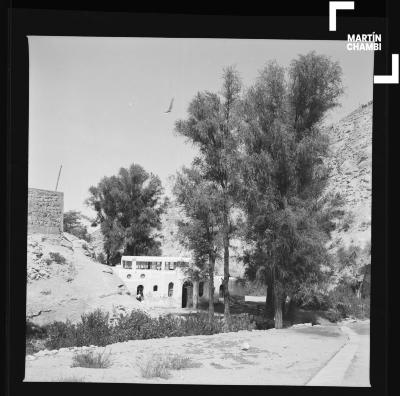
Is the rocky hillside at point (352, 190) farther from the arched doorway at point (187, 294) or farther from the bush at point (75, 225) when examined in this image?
the bush at point (75, 225)

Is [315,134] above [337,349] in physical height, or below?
above

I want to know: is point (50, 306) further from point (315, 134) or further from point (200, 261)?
point (315, 134)

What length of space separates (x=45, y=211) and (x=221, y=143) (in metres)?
3.93

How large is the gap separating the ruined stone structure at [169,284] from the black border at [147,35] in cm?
468

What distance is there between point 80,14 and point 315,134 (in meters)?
5.18

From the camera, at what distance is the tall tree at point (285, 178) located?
29.6 feet

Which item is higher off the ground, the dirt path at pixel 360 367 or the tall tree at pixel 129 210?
the tall tree at pixel 129 210

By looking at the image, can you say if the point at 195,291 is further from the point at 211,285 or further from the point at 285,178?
the point at 285,178

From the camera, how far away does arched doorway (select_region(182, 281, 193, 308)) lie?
435 inches

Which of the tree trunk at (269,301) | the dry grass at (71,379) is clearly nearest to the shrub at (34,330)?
the dry grass at (71,379)

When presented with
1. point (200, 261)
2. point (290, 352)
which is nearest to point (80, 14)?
point (290, 352)

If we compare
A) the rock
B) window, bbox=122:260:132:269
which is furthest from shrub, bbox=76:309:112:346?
window, bbox=122:260:132:269

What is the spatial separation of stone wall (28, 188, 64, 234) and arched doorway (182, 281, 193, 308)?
337 cm

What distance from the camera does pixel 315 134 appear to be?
9336 millimetres
